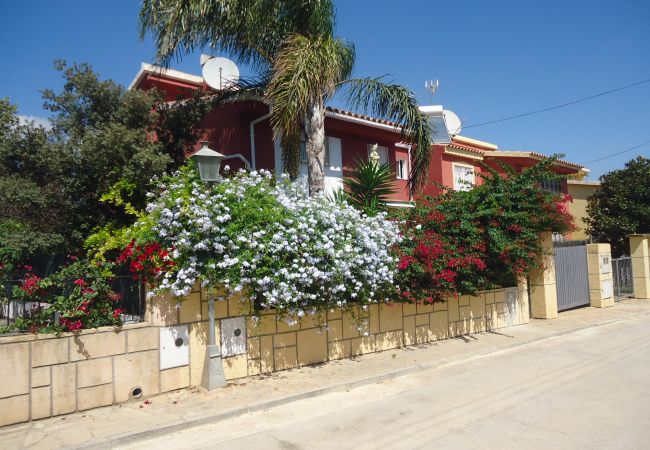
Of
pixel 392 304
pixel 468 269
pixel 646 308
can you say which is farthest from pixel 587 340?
pixel 646 308

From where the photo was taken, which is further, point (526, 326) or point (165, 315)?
point (526, 326)

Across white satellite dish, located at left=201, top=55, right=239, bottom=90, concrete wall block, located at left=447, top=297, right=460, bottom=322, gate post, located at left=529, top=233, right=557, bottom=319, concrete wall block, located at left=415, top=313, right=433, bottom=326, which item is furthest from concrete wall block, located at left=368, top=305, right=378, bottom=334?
white satellite dish, located at left=201, top=55, right=239, bottom=90

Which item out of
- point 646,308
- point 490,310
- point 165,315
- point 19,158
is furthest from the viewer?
point 646,308

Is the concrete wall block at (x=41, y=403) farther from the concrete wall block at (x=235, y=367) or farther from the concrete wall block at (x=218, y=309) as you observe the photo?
the concrete wall block at (x=235, y=367)

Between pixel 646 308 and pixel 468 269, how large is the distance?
373 inches

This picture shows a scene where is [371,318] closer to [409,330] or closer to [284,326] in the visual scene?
[409,330]

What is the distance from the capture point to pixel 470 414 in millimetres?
5871

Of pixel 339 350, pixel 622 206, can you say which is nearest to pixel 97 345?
pixel 339 350

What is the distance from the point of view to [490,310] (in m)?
12.0

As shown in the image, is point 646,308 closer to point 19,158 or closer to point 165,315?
point 165,315

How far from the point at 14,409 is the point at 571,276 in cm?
1526

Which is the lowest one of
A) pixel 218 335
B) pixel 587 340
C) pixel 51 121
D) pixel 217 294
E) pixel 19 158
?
pixel 587 340

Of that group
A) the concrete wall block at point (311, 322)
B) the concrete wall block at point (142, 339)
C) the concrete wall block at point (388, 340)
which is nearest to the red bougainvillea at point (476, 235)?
the concrete wall block at point (388, 340)

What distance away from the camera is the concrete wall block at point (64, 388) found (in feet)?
19.3
